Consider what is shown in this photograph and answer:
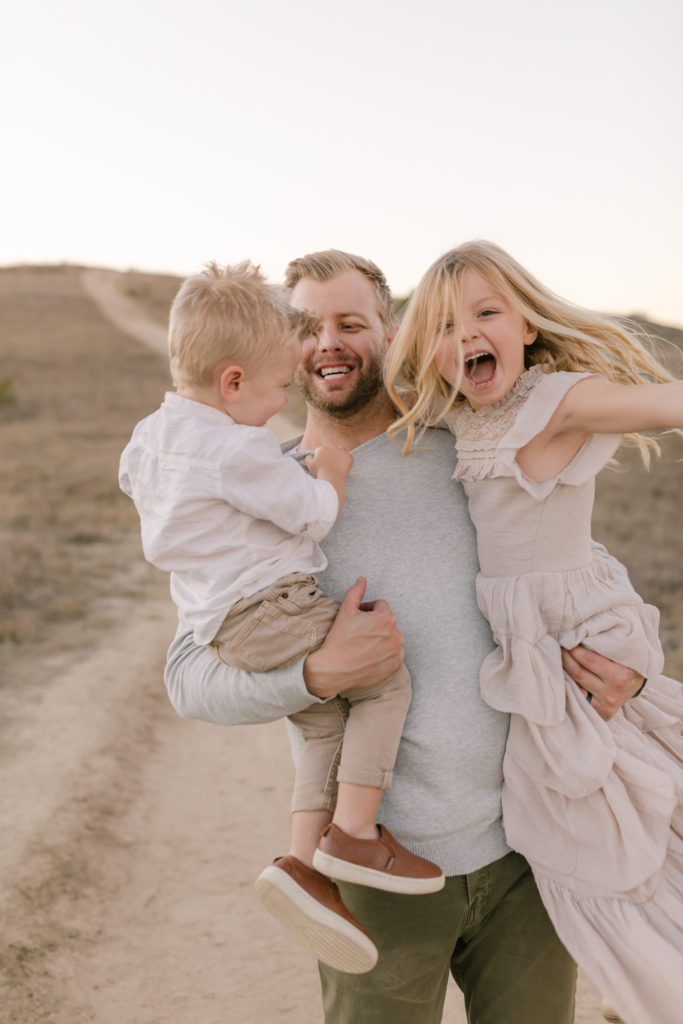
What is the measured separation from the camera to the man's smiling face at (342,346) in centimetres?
284

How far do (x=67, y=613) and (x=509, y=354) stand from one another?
20.2 feet

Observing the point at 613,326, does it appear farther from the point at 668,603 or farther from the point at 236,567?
the point at 668,603

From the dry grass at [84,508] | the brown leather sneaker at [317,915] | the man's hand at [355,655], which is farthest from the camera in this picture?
the dry grass at [84,508]

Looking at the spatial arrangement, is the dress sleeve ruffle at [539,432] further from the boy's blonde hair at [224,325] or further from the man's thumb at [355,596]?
the boy's blonde hair at [224,325]

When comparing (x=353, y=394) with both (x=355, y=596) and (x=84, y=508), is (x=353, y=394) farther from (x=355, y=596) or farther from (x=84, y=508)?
(x=84, y=508)

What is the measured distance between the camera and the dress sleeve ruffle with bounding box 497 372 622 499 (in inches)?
87.2

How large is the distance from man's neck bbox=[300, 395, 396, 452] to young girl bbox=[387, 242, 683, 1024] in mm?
294

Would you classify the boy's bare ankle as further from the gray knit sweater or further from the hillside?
the hillside

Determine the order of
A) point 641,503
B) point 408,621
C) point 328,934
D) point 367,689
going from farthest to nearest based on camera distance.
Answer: point 641,503, point 408,621, point 367,689, point 328,934

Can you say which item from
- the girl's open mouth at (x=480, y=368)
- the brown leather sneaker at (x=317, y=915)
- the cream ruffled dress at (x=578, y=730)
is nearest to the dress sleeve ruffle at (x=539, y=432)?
the cream ruffled dress at (x=578, y=730)

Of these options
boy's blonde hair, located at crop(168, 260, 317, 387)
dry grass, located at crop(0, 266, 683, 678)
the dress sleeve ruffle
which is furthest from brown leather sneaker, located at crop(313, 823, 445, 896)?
dry grass, located at crop(0, 266, 683, 678)

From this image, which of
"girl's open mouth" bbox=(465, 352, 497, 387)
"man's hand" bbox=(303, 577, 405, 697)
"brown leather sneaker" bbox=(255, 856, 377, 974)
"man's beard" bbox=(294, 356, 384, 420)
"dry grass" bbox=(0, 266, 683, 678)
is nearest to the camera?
"brown leather sneaker" bbox=(255, 856, 377, 974)

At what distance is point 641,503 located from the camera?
13.1m

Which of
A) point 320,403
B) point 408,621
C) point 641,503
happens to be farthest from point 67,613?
point 641,503
